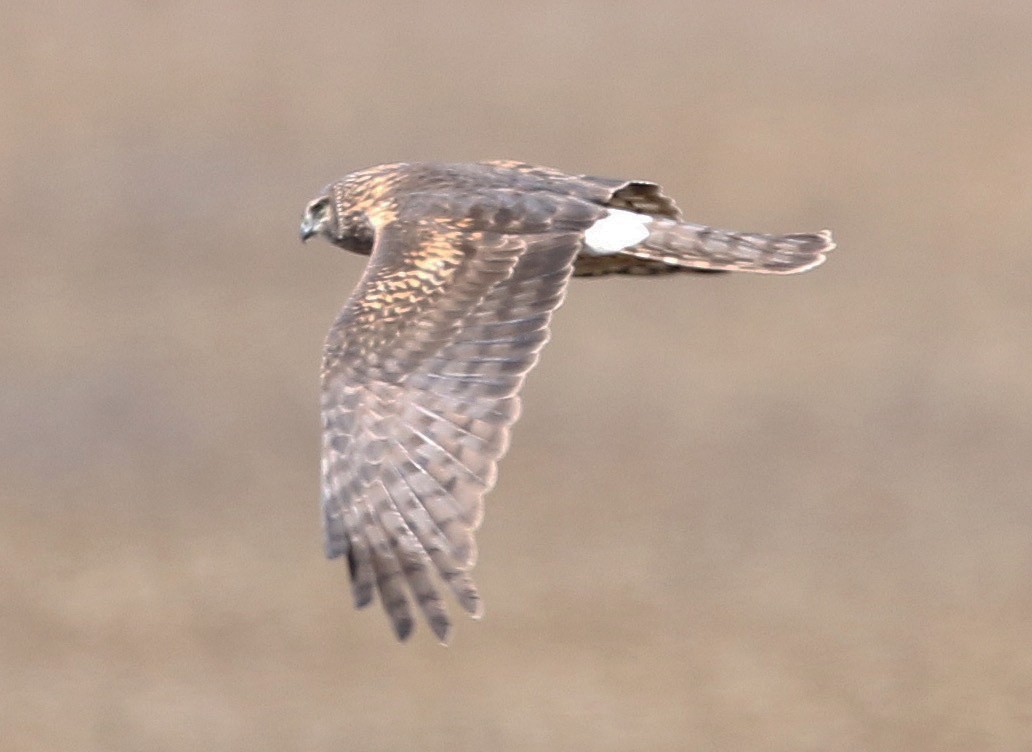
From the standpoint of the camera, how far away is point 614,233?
779 centimetres

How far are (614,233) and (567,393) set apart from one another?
25.9 ft

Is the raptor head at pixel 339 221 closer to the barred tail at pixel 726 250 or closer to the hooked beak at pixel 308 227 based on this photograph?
the hooked beak at pixel 308 227

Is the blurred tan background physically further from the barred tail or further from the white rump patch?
the white rump patch

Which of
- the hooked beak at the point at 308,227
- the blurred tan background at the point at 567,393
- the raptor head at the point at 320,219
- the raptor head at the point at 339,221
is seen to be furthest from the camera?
the blurred tan background at the point at 567,393

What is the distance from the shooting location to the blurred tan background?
40.4ft

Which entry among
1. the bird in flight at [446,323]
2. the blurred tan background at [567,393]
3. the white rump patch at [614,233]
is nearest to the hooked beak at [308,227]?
the bird in flight at [446,323]

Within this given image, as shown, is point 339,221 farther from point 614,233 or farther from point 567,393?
point 567,393

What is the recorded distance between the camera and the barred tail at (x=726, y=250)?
781 cm

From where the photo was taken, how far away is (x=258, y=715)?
12141 mm

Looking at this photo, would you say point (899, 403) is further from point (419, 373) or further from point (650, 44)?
point (419, 373)

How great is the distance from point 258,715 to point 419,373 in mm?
5351

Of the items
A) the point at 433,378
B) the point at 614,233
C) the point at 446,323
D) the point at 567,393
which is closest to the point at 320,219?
the point at 614,233

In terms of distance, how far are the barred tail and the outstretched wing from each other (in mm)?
233

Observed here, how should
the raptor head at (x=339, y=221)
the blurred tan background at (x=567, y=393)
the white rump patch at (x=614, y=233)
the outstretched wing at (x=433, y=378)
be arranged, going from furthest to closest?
the blurred tan background at (x=567, y=393) → the raptor head at (x=339, y=221) → the white rump patch at (x=614, y=233) → the outstretched wing at (x=433, y=378)
